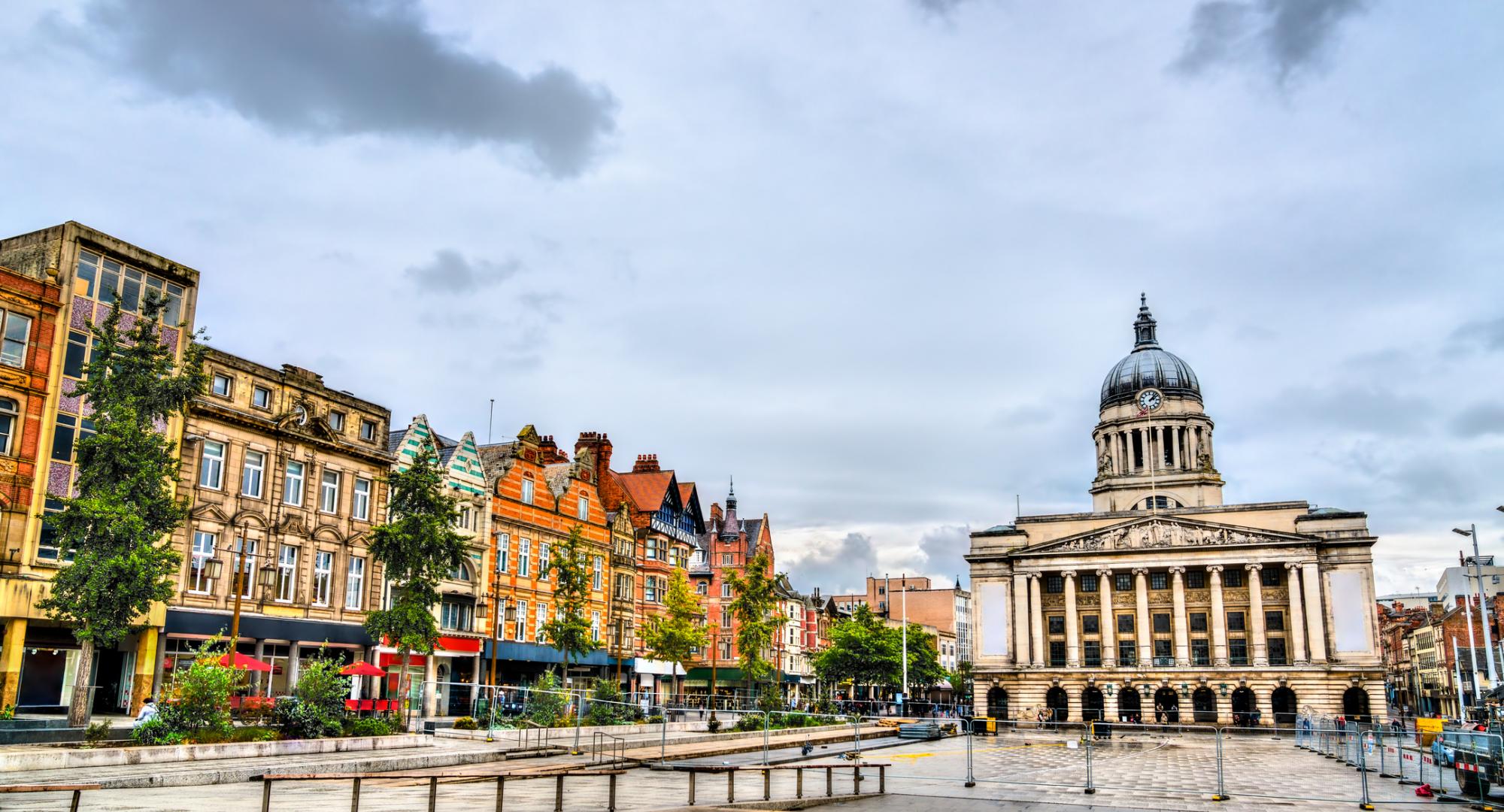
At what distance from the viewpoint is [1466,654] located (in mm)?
125500

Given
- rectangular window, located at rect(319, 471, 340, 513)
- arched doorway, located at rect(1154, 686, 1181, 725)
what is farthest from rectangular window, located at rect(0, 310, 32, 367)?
arched doorway, located at rect(1154, 686, 1181, 725)

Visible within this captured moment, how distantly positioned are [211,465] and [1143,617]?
8115cm

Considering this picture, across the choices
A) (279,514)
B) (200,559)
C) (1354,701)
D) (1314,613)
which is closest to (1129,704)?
(1314,613)

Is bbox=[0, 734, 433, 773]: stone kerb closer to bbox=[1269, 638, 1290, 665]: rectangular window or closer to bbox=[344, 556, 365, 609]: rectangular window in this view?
bbox=[344, 556, 365, 609]: rectangular window

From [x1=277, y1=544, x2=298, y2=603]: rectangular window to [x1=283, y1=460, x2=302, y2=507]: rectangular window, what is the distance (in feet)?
6.17

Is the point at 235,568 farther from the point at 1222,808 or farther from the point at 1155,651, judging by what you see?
the point at 1155,651

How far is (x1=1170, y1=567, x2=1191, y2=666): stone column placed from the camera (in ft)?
321

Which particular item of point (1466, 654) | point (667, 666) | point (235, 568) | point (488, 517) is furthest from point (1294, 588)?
point (235, 568)

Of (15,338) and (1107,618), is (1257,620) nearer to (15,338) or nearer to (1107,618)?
(1107,618)

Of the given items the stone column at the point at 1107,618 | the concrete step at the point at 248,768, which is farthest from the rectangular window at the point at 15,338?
the stone column at the point at 1107,618

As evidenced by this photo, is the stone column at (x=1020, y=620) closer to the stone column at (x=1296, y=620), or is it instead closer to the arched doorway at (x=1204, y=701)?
the arched doorway at (x=1204, y=701)

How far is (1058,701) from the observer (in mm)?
101250

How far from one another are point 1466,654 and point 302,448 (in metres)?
129

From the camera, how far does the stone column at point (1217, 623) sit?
95.8m
